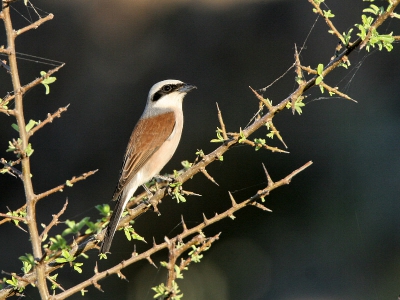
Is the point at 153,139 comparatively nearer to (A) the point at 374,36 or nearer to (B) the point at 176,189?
(B) the point at 176,189

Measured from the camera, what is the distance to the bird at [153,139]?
12.8ft

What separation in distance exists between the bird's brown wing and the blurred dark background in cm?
280

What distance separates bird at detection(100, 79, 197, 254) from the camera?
3.91 metres

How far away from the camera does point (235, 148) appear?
7.75 metres

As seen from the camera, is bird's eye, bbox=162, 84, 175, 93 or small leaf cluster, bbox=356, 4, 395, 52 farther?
bird's eye, bbox=162, 84, 175, 93

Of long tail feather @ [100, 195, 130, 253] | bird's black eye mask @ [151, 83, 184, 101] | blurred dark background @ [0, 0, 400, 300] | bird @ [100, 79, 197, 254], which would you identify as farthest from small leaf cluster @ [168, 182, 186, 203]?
blurred dark background @ [0, 0, 400, 300]

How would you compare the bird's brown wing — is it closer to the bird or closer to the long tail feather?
the bird

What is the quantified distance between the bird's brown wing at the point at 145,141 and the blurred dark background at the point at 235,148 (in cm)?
280

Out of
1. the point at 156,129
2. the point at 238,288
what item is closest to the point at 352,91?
the point at 238,288

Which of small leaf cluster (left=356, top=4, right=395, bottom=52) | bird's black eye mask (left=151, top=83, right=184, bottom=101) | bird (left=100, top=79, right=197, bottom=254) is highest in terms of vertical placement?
bird's black eye mask (left=151, top=83, right=184, bottom=101)

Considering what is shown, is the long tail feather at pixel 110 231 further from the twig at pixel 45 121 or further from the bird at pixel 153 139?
the bird at pixel 153 139

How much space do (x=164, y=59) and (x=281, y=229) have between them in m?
3.25

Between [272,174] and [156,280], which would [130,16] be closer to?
[272,174]

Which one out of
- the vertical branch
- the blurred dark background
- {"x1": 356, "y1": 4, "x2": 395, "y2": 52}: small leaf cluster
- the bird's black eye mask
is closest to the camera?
the vertical branch
